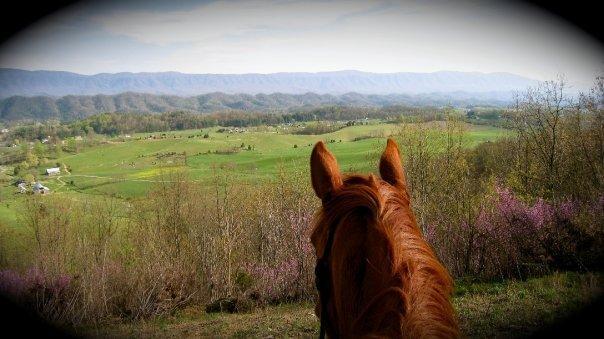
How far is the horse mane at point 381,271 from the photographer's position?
28.4 inches

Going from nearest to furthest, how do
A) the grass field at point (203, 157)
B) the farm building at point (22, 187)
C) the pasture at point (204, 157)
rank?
the farm building at point (22, 187)
the pasture at point (204, 157)
the grass field at point (203, 157)

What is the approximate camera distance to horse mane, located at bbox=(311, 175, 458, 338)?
722 mm

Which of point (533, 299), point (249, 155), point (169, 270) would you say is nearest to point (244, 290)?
point (169, 270)

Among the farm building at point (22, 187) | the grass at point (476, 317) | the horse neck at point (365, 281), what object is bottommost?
the grass at point (476, 317)

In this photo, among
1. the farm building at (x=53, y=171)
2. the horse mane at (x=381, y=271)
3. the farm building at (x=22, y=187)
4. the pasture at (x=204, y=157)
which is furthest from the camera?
the farm building at (x=53, y=171)

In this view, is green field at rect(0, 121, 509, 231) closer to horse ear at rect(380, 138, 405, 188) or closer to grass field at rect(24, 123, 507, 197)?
grass field at rect(24, 123, 507, 197)

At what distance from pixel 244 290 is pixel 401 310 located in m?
10.6

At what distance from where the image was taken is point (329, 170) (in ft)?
2.95

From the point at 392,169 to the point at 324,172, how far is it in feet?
0.69

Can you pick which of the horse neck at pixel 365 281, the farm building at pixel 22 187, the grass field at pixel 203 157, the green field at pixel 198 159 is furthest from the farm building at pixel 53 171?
the horse neck at pixel 365 281

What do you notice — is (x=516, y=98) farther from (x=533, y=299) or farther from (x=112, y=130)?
(x=112, y=130)

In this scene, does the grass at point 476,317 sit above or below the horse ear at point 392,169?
below

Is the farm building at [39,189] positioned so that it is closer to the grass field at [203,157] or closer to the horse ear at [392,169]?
the grass field at [203,157]

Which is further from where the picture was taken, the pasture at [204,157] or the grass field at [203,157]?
the grass field at [203,157]
